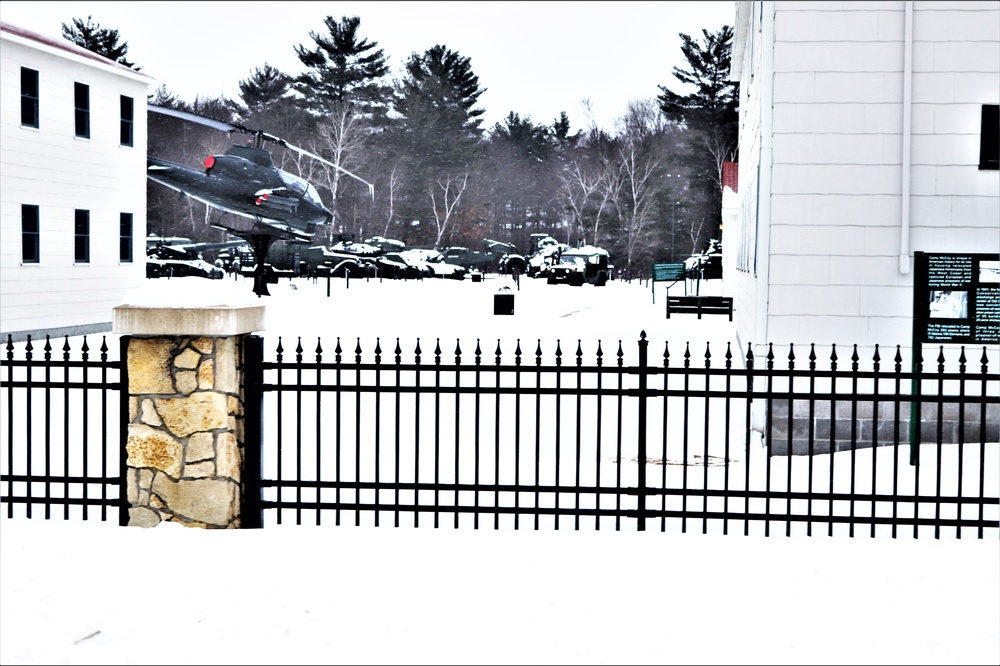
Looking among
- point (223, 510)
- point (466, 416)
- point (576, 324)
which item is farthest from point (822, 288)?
point (576, 324)

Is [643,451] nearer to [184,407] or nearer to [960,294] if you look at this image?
[184,407]

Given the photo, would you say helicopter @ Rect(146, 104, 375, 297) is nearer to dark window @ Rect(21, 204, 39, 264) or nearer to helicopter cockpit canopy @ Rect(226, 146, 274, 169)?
helicopter cockpit canopy @ Rect(226, 146, 274, 169)

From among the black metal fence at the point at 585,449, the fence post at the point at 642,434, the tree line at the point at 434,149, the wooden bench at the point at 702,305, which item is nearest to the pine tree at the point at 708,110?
the tree line at the point at 434,149

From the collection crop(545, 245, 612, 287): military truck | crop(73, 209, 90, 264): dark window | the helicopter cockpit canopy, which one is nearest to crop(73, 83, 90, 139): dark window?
crop(73, 209, 90, 264): dark window

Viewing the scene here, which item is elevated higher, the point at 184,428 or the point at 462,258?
the point at 462,258

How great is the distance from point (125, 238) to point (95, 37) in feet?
173

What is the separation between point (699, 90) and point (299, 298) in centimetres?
3959

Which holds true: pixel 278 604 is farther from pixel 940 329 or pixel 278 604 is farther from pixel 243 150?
pixel 243 150

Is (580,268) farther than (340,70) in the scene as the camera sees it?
No

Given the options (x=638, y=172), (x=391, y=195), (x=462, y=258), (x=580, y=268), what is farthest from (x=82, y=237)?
(x=638, y=172)

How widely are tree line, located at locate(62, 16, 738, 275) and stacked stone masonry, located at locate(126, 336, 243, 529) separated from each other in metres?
59.0

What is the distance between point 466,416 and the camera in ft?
45.1

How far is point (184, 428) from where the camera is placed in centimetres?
716

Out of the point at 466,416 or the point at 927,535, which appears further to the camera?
the point at 466,416
